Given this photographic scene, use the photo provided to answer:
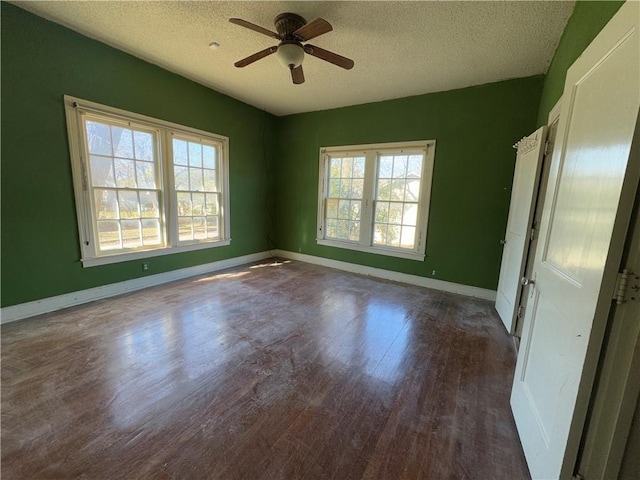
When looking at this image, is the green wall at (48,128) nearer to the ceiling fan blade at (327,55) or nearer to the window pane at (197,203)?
the window pane at (197,203)

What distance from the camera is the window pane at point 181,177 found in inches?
148

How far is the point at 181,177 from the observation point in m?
3.84

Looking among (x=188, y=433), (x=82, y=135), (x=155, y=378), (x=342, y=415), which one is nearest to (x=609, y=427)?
(x=342, y=415)

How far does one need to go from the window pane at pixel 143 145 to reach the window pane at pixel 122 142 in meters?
0.06

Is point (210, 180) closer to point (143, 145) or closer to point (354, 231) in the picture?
point (143, 145)

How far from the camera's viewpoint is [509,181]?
3375mm

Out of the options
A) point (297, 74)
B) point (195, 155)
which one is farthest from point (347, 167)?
point (195, 155)

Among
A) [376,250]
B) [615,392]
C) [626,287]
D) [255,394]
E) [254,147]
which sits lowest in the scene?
[255,394]

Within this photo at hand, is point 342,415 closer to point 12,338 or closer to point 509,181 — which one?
point 12,338

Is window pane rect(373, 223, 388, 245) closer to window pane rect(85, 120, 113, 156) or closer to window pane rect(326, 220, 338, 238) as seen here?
window pane rect(326, 220, 338, 238)

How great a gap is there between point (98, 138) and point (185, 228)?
4.90ft

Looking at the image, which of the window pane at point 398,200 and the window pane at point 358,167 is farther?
the window pane at point 358,167

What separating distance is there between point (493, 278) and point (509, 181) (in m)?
1.29

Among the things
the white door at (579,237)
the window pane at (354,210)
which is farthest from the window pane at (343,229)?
the white door at (579,237)
